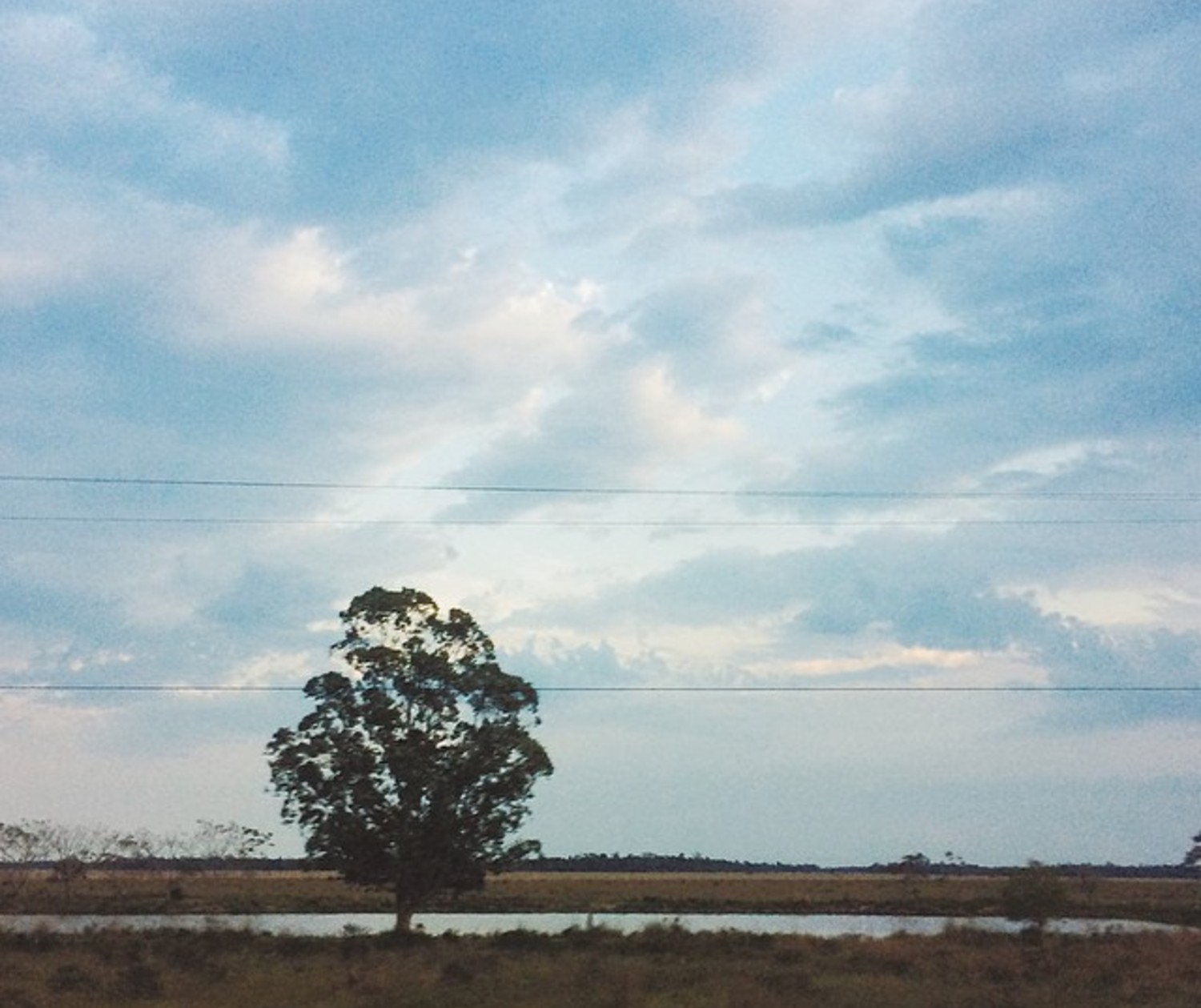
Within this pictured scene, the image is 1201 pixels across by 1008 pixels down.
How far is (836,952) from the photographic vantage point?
4494cm

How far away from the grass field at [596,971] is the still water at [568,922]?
54.7 ft

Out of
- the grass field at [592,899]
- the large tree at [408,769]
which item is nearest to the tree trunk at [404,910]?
the large tree at [408,769]

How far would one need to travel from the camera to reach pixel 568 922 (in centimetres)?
8112

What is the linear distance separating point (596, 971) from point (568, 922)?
45154mm

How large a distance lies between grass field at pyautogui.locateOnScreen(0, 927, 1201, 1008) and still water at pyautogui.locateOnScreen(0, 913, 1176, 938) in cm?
1669

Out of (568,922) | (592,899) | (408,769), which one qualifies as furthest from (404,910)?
(592,899)

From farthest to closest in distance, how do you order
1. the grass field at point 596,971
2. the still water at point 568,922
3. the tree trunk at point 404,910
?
the still water at point 568,922
the tree trunk at point 404,910
the grass field at point 596,971

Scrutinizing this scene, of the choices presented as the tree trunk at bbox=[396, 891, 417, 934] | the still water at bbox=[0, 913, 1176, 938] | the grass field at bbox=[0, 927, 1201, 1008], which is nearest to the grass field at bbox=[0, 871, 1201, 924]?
the still water at bbox=[0, 913, 1176, 938]

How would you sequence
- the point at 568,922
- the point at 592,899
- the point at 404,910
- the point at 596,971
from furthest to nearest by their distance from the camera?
the point at 592,899 < the point at 568,922 < the point at 404,910 < the point at 596,971

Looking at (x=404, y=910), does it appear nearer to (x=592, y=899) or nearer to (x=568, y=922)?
(x=568, y=922)

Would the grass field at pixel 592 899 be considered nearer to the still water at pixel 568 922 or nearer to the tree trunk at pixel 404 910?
the still water at pixel 568 922

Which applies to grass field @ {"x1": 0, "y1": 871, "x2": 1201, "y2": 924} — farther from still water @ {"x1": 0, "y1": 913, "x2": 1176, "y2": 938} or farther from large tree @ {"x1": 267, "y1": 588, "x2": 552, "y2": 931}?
large tree @ {"x1": 267, "y1": 588, "x2": 552, "y2": 931}

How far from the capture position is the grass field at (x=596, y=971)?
105 ft

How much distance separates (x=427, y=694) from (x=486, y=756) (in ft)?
11.6
